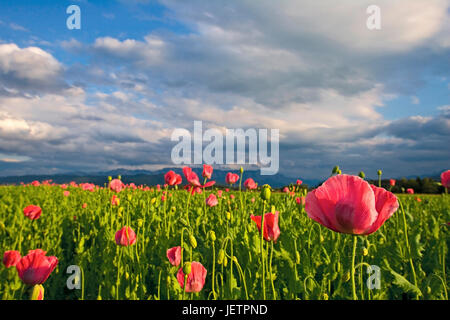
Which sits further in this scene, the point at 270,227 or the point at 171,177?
the point at 171,177

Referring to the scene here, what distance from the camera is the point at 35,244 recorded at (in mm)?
3475

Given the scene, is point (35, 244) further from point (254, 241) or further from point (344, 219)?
point (344, 219)

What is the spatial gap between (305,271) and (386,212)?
1051mm

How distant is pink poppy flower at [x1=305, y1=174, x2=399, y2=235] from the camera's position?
91 cm

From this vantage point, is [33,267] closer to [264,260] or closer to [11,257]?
[11,257]

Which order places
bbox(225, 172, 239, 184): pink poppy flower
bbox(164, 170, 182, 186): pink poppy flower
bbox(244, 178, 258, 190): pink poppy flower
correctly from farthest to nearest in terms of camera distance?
bbox(244, 178, 258, 190): pink poppy flower → bbox(225, 172, 239, 184): pink poppy flower → bbox(164, 170, 182, 186): pink poppy flower

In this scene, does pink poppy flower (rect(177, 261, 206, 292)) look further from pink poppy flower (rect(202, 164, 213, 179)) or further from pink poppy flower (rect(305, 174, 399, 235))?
pink poppy flower (rect(202, 164, 213, 179))

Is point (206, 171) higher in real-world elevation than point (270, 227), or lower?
higher

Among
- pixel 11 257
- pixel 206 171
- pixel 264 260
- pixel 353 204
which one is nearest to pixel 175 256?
pixel 264 260

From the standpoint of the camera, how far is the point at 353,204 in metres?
0.91

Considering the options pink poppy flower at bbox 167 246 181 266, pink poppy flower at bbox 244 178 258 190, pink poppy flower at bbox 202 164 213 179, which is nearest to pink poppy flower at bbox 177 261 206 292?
pink poppy flower at bbox 167 246 181 266

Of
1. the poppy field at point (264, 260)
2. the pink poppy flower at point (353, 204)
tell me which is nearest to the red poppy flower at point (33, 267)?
the poppy field at point (264, 260)

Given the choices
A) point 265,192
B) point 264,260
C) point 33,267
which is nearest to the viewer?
point 265,192
